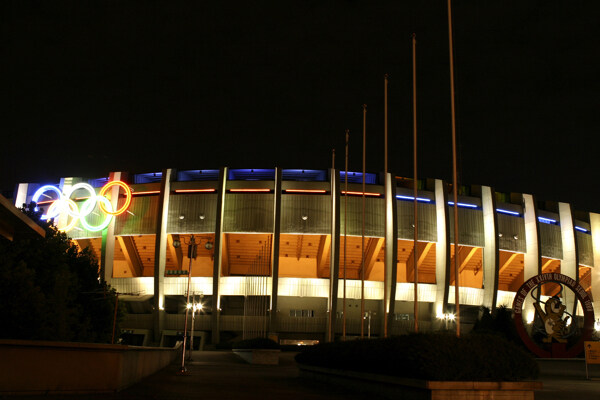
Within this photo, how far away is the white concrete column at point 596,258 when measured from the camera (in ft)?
238

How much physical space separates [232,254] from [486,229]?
27.9 m

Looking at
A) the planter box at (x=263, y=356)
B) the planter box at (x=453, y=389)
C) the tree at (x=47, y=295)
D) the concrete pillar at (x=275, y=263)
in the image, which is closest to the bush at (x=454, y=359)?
the planter box at (x=453, y=389)

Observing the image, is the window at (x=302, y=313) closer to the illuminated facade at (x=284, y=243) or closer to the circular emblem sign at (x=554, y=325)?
the illuminated facade at (x=284, y=243)

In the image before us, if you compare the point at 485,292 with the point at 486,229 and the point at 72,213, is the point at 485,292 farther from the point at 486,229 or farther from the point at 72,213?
the point at 72,213

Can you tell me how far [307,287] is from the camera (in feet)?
194

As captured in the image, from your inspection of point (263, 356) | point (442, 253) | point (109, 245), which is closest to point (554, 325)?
point (263, 356)

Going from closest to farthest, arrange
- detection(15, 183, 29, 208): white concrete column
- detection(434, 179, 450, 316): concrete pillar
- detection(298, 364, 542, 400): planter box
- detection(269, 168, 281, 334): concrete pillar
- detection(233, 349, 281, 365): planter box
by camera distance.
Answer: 1. detection(298, 364, 542, 400): planter box
2. detection(233, 349, 281, 365): planter box
3. detection(269, 168, 281, 334): concrete pillar
4. detection(434, 179, 450, 316): concrete pillar
5. detection(15, 183, 29, 208): white concrete column

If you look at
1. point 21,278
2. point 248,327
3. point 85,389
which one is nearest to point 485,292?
point 248,327

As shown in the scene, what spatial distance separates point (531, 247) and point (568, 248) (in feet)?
20.7

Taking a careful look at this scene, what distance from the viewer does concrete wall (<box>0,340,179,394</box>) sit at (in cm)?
1177

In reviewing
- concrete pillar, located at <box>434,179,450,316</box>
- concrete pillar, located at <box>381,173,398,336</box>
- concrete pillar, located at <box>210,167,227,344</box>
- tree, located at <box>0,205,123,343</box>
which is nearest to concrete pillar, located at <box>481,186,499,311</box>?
concrete pillar, located at <box>434,179,450,316</box>

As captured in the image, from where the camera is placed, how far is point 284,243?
6356cm

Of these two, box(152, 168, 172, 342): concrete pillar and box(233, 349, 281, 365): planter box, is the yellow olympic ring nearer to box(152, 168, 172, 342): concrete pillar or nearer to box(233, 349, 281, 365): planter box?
box(152, 168, 172, 342): concrete pillar

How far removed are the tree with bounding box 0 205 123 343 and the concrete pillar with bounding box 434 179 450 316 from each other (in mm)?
35441
